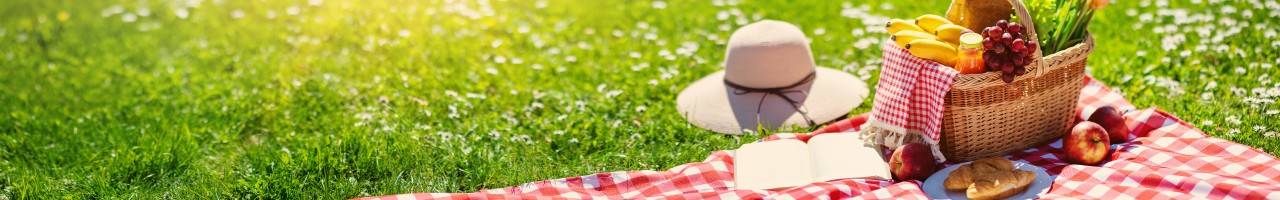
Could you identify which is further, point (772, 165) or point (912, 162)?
point (772, 165)

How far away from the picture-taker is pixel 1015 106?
14.6 feet

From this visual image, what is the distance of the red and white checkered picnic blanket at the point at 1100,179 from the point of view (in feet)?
13.0

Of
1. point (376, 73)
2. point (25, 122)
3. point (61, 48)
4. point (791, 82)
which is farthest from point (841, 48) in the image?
point (61, 48)

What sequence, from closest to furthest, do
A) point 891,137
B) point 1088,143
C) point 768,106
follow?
point 1088,143 → point 891,137 → point 768,106

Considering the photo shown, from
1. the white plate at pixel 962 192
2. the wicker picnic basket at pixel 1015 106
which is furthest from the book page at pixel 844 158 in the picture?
the wicker picnic basket at pixel 1015 106

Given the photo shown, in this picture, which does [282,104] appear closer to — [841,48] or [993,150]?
[841,48]

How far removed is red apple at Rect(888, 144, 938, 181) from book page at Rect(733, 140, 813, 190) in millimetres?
325

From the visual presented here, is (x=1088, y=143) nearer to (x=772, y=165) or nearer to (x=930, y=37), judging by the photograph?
(x=930, y=37)

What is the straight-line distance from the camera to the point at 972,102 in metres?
4.35

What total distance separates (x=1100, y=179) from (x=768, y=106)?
1.67 metres

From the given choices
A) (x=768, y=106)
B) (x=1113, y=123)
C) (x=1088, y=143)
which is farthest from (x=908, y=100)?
(x=768, y=106)

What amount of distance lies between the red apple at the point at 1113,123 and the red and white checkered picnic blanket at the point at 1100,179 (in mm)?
46

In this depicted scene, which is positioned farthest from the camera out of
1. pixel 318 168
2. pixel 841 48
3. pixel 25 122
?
pixel 841 48

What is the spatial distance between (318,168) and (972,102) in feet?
8.51
